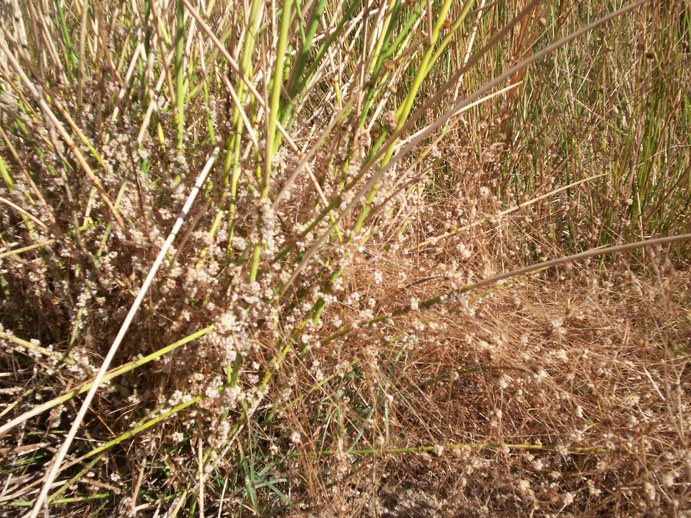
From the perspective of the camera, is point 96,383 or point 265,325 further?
point 265,325

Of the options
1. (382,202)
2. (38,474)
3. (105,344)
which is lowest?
(38,474)

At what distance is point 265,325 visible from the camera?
928mm

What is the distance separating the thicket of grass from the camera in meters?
0.87

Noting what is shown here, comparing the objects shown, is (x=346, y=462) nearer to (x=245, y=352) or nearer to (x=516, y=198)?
(x=245, y=352)

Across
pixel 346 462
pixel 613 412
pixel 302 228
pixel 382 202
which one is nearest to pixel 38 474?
pixel 346 462

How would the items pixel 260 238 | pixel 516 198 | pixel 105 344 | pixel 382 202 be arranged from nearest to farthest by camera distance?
pixel 260 238 < pixel 382 202 < pixel 105 344 < pixel 516 198

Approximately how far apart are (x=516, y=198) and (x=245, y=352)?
44.2 inches

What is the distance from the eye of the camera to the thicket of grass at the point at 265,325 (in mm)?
870

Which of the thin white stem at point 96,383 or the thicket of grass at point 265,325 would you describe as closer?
the thin white stem at point 96,383

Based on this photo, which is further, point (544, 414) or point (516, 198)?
point (516, 198)

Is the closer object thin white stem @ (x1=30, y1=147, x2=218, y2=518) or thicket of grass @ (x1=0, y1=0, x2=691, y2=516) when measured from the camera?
thin white stem @ (x1=30, y1=147, x2=218, y2=518)

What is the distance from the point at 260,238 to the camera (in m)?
0.80

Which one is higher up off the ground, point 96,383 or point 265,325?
point 96,383

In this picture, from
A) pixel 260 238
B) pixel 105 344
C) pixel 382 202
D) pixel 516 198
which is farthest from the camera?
pixel 516 198
